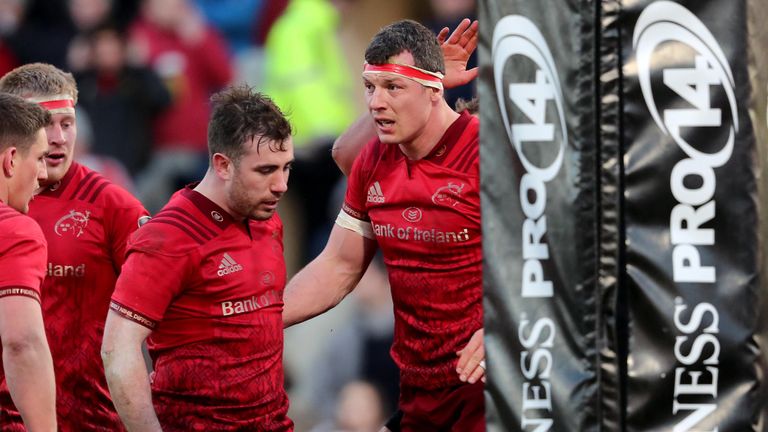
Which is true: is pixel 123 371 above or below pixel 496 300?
below

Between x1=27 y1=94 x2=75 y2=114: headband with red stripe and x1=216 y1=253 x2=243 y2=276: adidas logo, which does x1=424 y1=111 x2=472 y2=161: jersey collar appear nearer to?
x1=216 y1=253 x2=243 y2=276: adidas logo

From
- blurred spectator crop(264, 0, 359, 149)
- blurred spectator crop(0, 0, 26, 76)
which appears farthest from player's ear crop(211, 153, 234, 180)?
blurred spectator crop(0, 0, 26, 76)

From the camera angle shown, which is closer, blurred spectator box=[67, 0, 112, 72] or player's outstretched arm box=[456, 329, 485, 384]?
player's outstretched arm box=[456, 329, 485, 384]

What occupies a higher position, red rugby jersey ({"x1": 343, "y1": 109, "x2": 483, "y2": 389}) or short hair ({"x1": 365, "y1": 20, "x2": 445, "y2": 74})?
short hair ({"x1": 365, "y1": 20, "x2": 445, "y2": 74})

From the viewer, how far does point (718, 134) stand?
3852 millimetres

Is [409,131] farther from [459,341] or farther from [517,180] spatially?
[517,180]

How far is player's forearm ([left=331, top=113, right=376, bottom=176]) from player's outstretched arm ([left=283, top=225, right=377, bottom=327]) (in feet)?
1.28

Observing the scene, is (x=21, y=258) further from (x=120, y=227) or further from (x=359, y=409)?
(x=359, y=409)

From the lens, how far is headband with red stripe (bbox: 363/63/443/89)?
5.79m

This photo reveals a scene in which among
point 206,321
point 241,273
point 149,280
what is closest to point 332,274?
point 241,273

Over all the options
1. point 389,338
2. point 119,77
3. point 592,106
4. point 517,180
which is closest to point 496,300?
point 517,180

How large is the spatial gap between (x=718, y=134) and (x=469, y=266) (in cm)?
200

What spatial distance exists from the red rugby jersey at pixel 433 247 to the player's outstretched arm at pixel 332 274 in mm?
310

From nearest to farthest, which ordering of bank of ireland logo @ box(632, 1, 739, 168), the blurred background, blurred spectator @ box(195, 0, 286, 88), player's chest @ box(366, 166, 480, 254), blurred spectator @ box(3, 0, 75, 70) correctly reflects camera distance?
bank of ireland logo @ box(632, 1, 739, 168)
player's chest @ box(366, 166, 480, 254)
the blurred background
blurred spectator @ box(195, 0, 286, 88)
blurred spectator @ box(3, 0, 75, 70)
